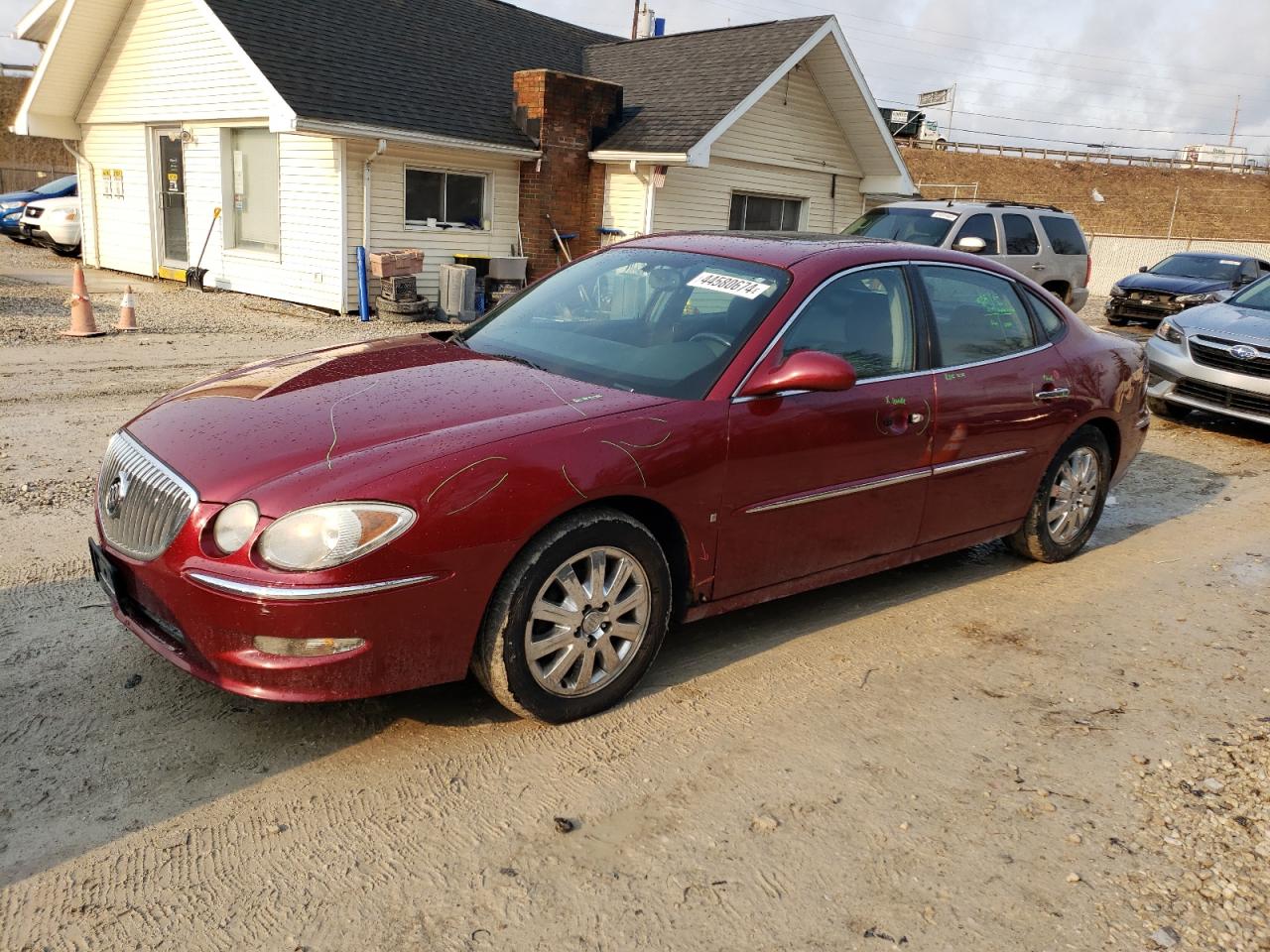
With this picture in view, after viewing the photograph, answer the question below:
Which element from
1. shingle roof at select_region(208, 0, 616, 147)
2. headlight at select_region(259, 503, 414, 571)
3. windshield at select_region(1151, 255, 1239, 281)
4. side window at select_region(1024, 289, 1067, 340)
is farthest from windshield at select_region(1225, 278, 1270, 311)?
shingle roof at select_region(208, 0, 616, 147)

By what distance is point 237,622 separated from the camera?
2.94 m

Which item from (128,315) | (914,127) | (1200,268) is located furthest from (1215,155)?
(128,315)

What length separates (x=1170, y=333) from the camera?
9.71 metres

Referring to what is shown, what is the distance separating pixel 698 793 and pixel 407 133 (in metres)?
12.6

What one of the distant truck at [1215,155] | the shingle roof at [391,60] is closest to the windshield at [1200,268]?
the shingle roof at [391,60]

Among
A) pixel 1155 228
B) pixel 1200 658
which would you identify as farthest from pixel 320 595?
pixel 1155 228

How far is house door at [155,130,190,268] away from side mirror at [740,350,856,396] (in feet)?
52.1

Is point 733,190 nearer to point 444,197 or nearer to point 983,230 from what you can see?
point 444,197

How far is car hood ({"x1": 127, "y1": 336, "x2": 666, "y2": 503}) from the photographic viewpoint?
10.3 feet

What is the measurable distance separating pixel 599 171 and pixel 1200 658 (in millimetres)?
13957

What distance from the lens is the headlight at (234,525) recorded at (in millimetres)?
2957

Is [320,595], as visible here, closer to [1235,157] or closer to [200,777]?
[200,777]

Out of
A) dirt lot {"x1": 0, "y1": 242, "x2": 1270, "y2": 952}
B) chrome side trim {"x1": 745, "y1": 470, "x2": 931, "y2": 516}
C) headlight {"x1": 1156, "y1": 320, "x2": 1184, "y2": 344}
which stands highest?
headlight {"x1": 1156, "y1": 320, "x2": 1184, "y2": 344}

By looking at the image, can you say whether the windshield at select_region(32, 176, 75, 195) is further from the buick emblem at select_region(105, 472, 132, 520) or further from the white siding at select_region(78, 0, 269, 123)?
the buick emblem at select_region(105, 472, 132, 520)
